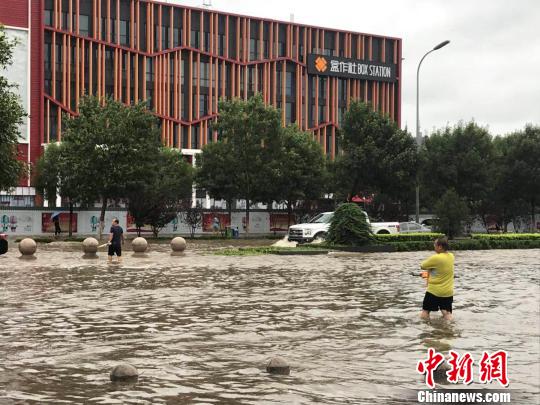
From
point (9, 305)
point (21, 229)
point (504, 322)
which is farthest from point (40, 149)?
point (504, 322)

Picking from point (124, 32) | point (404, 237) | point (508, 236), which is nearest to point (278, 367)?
point (404, 237)

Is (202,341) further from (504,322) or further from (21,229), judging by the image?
(21,229)

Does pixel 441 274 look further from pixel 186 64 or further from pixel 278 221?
pixel 186 64

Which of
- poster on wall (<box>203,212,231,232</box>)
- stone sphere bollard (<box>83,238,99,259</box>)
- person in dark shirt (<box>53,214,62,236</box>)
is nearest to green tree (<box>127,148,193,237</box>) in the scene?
poster on wall (<box>203,212,231,232</box>)

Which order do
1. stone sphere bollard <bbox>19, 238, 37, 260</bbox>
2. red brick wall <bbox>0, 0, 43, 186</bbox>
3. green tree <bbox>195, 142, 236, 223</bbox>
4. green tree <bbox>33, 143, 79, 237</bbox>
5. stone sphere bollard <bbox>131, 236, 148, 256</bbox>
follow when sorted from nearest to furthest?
stone sphere bollard <bbox>19, 238, 37, 260</bbox>
stone sphere bollard <bbox>131, 236, 148, 256</bbox>
green tree <bbox>33, 143, 79, 237</bbox>
green tree <bbox>195, 142, 236, 223</bbox>
red brick wall <bbox>0, 0, 43, 186</bbox>

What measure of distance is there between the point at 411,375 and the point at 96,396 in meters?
3.30

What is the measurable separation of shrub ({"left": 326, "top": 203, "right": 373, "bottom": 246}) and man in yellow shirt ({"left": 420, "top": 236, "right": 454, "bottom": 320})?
21.5m

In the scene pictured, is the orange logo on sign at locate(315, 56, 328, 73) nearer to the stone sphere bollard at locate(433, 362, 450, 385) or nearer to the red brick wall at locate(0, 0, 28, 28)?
the red brick wall at locate(0, 0, 28, 28)

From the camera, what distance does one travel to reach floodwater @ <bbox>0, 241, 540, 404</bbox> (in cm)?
769

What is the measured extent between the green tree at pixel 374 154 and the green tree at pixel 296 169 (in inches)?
138

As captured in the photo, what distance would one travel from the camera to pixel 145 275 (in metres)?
21.8

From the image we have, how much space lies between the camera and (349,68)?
9125 centimetres

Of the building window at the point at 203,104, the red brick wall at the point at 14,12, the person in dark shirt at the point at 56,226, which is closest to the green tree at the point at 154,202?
the person in dark shirt at the point at 56,226

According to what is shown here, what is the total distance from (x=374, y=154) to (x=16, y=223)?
25.7m
